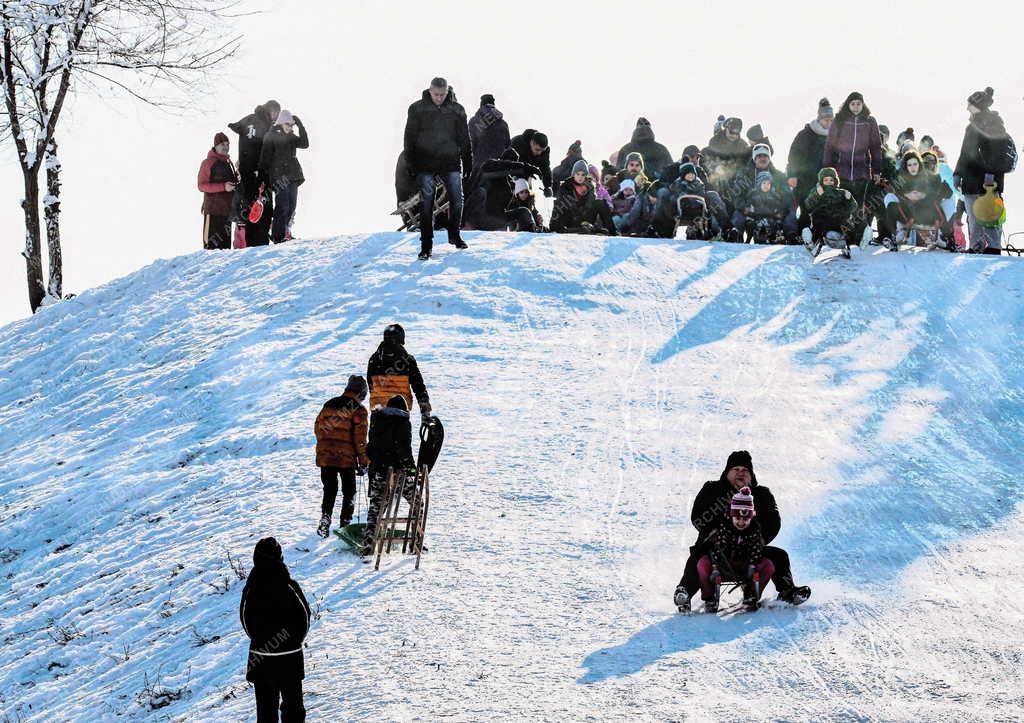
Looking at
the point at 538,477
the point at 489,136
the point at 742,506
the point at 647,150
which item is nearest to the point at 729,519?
the point at 742,506

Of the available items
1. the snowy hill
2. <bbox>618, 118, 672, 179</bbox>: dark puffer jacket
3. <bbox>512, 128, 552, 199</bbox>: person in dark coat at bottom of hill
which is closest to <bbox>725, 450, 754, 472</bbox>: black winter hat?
the snowy hill

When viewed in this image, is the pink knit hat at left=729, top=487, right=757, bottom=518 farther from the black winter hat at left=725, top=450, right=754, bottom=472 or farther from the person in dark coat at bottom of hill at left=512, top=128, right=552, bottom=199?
the person in dark coat at bottom of hill at left=512, top=128, right=552, bottom=199

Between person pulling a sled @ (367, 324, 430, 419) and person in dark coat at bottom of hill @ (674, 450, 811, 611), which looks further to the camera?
person pulling a sled @ (367, 324, 430, 419)

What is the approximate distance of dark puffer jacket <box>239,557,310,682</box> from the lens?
26.2 feet

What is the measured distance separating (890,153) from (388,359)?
12.8 m

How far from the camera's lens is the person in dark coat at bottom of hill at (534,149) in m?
20.6

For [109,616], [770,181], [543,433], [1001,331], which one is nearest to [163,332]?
[543,433]

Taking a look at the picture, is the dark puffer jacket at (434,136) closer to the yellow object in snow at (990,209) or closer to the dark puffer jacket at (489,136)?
the dark puffer jacket at (489,136)

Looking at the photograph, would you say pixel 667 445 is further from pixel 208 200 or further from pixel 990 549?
pixel 208 200

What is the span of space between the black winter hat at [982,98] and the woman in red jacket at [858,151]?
5.57 feet

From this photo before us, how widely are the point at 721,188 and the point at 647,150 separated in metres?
2.09

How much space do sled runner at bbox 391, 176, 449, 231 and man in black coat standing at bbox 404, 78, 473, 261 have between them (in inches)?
129

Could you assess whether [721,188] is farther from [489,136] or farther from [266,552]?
[266,552]

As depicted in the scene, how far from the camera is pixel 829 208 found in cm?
2006
